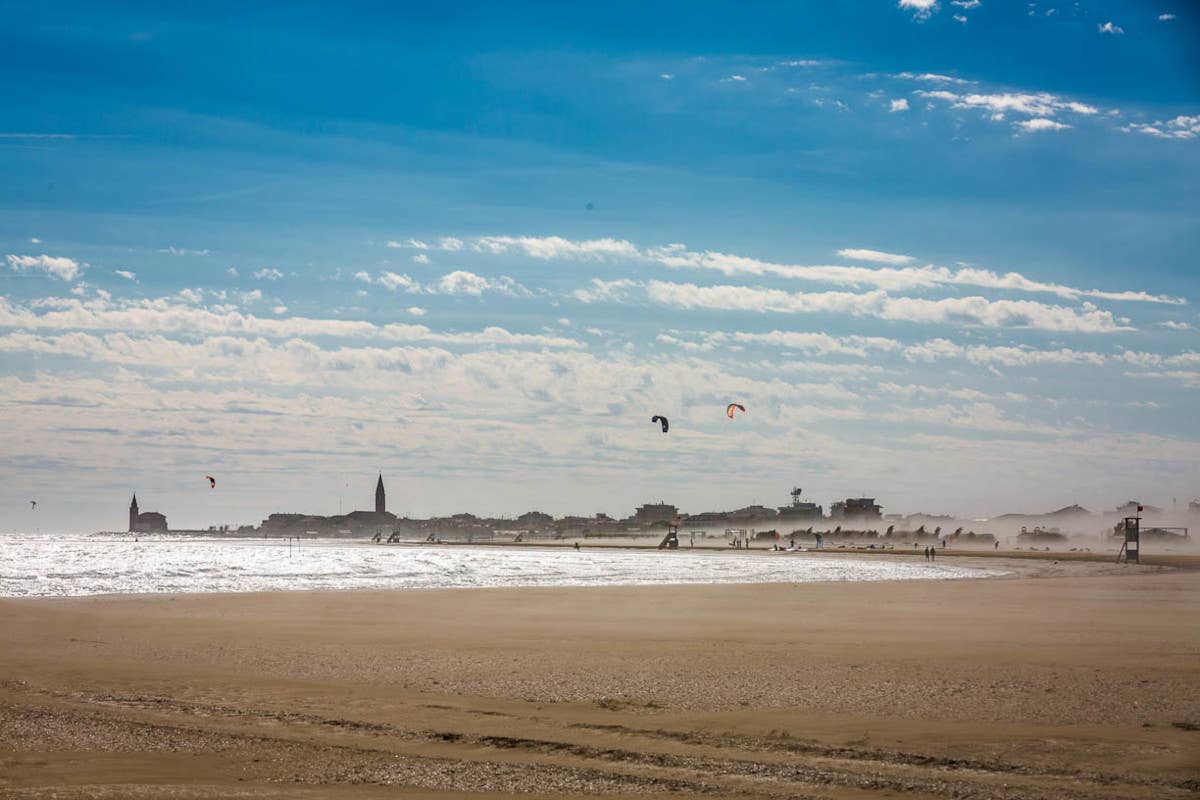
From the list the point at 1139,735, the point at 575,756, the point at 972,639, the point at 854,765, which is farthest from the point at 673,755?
the point at 972,639

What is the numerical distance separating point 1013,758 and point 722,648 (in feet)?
27.9

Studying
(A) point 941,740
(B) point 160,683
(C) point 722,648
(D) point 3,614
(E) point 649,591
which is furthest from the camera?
(E) point 649,591

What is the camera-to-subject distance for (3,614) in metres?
24.2

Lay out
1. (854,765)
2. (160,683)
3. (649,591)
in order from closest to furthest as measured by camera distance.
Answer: (854,765)
(160,683)
(649,591)

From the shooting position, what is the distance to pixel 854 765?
944 centimetres

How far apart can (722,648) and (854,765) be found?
27.9 ft

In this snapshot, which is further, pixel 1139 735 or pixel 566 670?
pixel 566 670

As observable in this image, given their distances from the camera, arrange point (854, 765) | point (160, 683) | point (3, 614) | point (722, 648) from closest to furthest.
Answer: point (854, 765) < point (160, 683) < point (722, 648) < point (3, 614)

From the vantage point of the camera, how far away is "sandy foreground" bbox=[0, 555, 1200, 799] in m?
9.05

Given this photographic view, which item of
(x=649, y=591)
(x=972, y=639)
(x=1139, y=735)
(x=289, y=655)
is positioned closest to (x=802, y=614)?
(x=972, y=639)

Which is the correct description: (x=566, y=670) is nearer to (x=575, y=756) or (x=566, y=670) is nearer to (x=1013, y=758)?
(x=575, y=756)

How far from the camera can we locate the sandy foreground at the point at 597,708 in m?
9.05

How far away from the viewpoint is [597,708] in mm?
12164

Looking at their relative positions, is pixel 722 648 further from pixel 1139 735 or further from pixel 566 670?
pixel 1139 735
